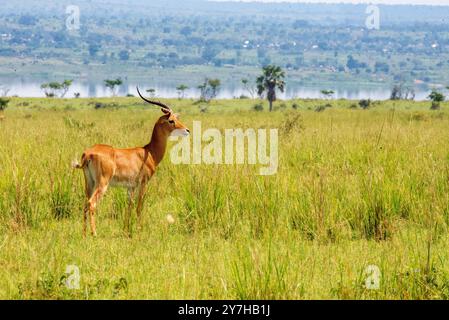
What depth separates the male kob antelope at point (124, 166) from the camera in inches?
316

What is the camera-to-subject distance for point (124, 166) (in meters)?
8.34

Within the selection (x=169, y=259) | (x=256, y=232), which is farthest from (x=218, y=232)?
(x=169, y=259)

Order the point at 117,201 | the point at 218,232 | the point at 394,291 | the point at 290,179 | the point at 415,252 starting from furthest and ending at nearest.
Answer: the point at 290,179
the point at 117,201
the point at 218,232
the point at 415,252
the point at 394,291

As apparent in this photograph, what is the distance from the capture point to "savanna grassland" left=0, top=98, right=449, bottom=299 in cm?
599

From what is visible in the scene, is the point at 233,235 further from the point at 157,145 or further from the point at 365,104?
the point at 365,104

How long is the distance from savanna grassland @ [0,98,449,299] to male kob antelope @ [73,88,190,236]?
29cm

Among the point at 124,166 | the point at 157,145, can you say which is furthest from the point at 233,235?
the point at 157,145

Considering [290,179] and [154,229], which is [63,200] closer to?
[154,229]

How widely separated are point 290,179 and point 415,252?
2.89 meters

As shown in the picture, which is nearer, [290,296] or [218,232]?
[290,296]

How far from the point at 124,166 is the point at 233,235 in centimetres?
138

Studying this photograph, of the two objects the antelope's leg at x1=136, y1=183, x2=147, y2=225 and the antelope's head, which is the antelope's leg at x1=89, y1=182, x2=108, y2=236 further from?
the antelope's head
